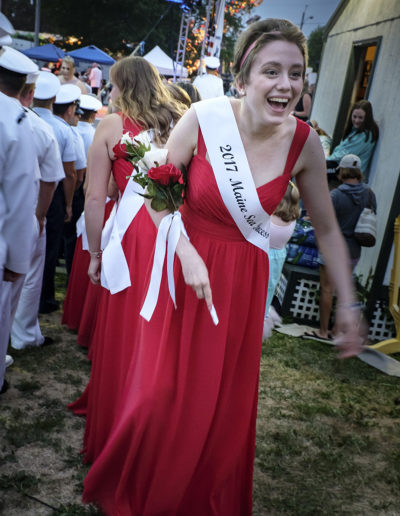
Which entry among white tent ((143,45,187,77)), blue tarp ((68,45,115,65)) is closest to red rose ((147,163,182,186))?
white tent ((143,45,187,77))

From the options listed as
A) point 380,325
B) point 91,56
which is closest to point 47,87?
point 380,325

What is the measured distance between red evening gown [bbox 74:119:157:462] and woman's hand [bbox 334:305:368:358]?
3.47ft

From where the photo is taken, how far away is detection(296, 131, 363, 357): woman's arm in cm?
217

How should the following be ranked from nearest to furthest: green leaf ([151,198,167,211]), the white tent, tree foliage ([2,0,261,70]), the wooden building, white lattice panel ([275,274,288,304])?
green leaf ([151,198,167,211]) → the wooden building → white lattice panel ([275,274,288,304]) → the white tent → tree foliage ([2,0,261,70])

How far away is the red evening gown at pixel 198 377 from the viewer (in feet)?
7.36

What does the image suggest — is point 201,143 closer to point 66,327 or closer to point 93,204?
point 93,204

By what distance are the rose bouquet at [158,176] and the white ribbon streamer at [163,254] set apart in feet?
0.19

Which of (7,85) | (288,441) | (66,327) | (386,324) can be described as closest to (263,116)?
(7,85)

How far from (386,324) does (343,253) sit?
361 cm

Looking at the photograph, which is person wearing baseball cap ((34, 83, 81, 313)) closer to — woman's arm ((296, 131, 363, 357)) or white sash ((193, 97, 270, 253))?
white sash ((193, 97, 270, 253))

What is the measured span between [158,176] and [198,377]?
83 centimetres

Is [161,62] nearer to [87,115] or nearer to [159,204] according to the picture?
[87,115]

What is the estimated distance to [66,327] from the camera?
4859mm

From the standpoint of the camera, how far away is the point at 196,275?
1.94m
